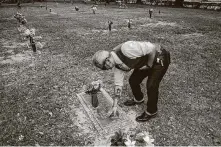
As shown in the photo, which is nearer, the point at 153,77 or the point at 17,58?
the point at 153,77

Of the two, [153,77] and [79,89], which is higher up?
[153,77]

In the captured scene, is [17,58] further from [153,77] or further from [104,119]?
[153,77]

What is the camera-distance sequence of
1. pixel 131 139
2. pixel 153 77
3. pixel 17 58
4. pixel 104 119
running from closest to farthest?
pixel 153 77
pixel 131 139
pixel 104 119
pixel 17 58

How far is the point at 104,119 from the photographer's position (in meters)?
5.22

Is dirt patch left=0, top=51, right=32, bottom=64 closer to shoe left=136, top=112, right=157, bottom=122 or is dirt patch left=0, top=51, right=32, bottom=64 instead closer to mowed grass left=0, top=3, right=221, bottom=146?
mowed grass left=0, top=3, right=221, bottom=146

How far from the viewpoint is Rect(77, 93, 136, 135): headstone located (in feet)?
16.3

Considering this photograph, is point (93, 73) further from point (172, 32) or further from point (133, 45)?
point (172, 32)

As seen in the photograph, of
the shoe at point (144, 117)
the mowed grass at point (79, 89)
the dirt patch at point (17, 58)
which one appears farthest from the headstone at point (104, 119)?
the dirt patch at point (17, 58)

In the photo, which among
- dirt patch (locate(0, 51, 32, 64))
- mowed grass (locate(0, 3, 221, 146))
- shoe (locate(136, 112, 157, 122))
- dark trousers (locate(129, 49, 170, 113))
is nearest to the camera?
dark trousers (locate(129, 49, 170, 113))

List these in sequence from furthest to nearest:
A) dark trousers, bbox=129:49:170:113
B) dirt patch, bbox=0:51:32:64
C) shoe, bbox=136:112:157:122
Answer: dirt patch, bbox=0:51:32:64, shoe, bbox=136:112:157:122, dark trousers, bbox=129:49:170:113

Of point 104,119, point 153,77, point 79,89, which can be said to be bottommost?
point 104,119

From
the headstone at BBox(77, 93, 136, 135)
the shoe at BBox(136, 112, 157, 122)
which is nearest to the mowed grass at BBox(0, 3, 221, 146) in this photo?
the shoe at BBox(136, 112, 157, 122)

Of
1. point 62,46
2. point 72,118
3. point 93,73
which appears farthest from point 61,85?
point 62,46

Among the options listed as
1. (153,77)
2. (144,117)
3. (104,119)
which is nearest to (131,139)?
(144,117)
